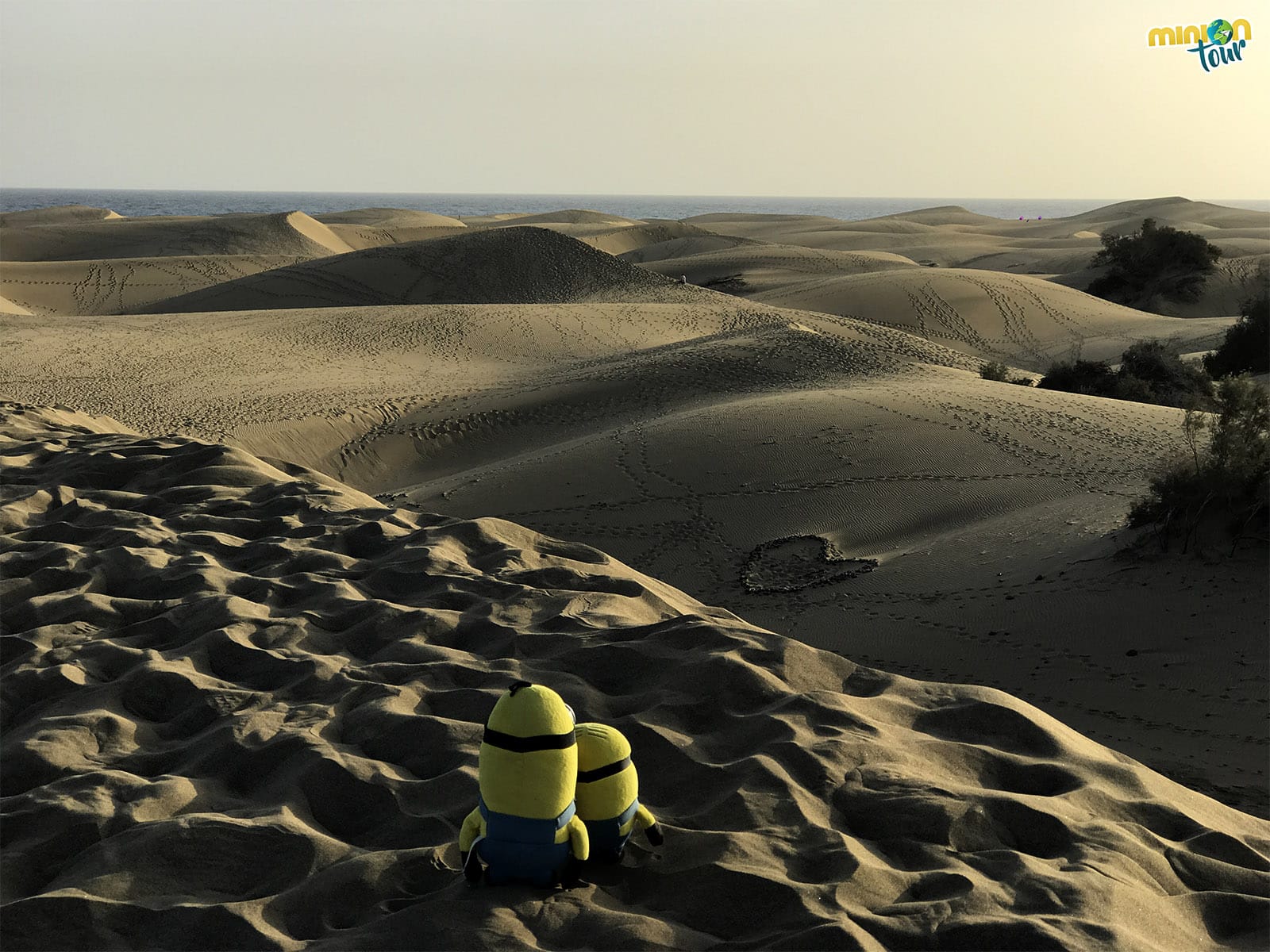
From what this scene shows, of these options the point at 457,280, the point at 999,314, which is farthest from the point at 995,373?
the point at 457,280

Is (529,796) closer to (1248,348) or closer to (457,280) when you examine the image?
(1248,348)

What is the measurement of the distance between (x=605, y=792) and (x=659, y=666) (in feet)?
3.84

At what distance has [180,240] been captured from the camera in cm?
4878

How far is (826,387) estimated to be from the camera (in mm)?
14750

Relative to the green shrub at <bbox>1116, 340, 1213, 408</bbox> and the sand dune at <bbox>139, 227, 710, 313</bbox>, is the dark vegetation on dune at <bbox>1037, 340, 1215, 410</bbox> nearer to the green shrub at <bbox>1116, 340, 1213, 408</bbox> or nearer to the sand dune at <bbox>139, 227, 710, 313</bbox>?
the green shrub at <bbox>1116, 340, 1213, 408</bbox>

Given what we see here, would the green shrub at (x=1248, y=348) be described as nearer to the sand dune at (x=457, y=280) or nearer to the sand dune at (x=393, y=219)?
the sand dune at (x=457, y=280)

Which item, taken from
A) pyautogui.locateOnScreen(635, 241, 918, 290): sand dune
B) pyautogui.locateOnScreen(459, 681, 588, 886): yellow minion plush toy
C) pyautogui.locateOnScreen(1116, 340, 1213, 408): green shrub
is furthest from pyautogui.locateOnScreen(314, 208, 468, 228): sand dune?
pyautogui.locateOnScreen(459, 681, 588, 886): yellow minion plush toy

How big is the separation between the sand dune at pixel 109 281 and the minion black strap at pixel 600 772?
3544 centimetres

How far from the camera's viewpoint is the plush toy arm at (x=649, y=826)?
3.07 m

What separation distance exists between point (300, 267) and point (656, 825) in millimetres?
33659

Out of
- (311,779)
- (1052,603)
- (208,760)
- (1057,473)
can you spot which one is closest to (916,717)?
(311,779)

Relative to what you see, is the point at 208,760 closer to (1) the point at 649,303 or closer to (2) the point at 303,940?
(2) the point at 303,940

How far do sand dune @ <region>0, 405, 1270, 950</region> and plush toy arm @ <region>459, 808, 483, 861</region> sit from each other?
4.1 inches

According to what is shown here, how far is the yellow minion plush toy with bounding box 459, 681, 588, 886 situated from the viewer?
280 centimetres
